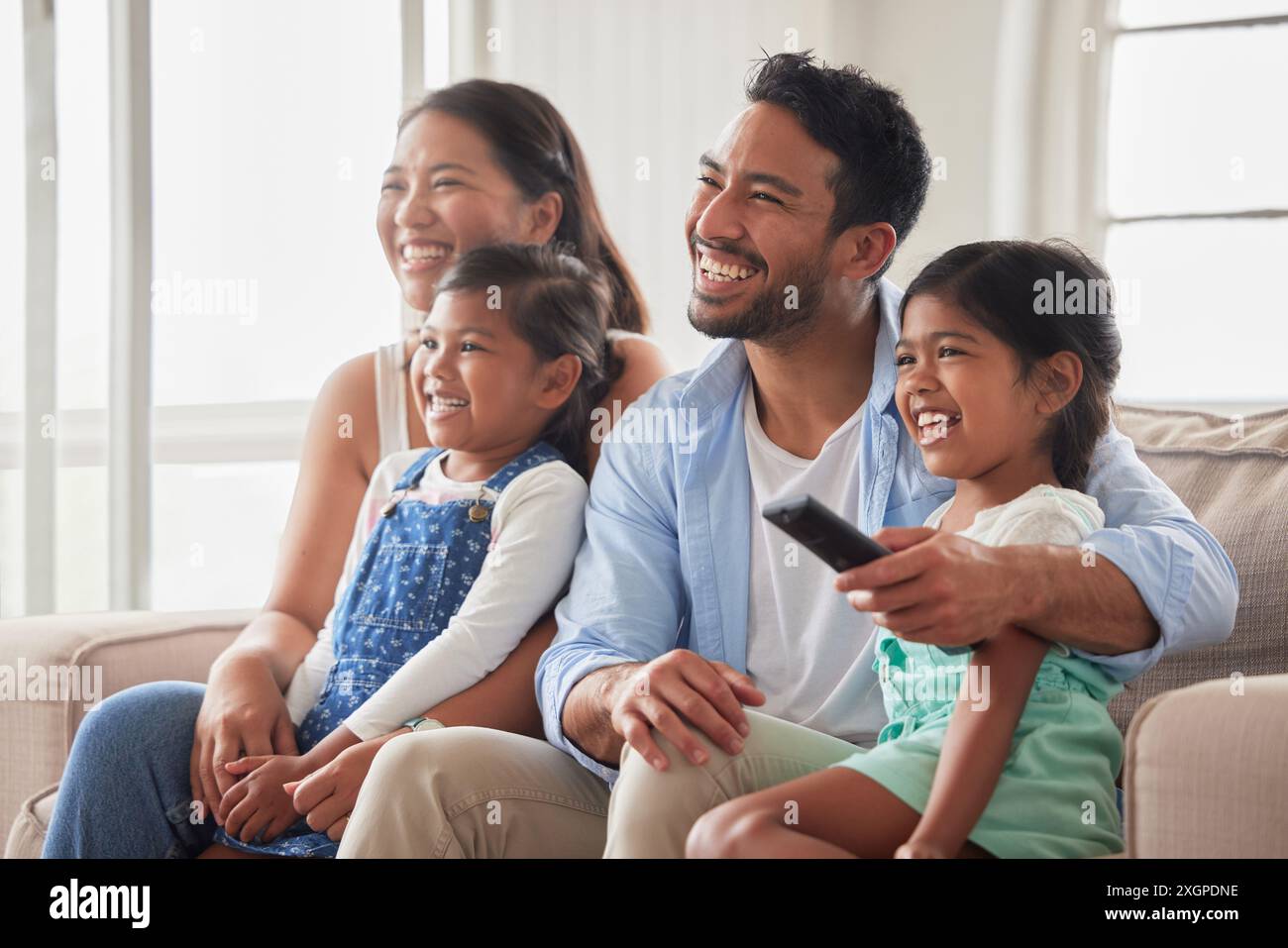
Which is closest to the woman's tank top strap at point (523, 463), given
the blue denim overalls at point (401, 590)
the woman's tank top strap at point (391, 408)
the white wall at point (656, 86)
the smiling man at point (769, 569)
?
the blue denim overalls at point (401, 590)

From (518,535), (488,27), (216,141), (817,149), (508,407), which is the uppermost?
(488,27)

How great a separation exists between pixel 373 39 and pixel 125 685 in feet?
7.01

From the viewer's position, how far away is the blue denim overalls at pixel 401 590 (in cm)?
160

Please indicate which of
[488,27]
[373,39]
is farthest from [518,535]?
[373,39]

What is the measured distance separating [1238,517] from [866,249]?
54 centimetres

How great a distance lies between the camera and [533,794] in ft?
4.42

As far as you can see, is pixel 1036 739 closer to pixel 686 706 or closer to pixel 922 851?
pixel 922 851

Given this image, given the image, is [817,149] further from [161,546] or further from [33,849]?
[161,546]

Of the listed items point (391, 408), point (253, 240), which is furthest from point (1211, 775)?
point (253, 240)

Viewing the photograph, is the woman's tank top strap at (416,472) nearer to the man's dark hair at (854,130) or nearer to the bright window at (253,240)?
the man's dark hair at (854,130)

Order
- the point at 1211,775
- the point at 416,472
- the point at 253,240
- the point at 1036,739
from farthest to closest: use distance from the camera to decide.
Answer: the point at 253,240 < the point at 416,472 < the point at 1036,739 < the point at 1211,775

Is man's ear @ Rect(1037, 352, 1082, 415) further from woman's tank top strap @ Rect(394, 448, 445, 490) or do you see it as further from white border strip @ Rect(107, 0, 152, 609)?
white border strip @ Rect(107, 0, 152, 609)

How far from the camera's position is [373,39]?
3338 mm
